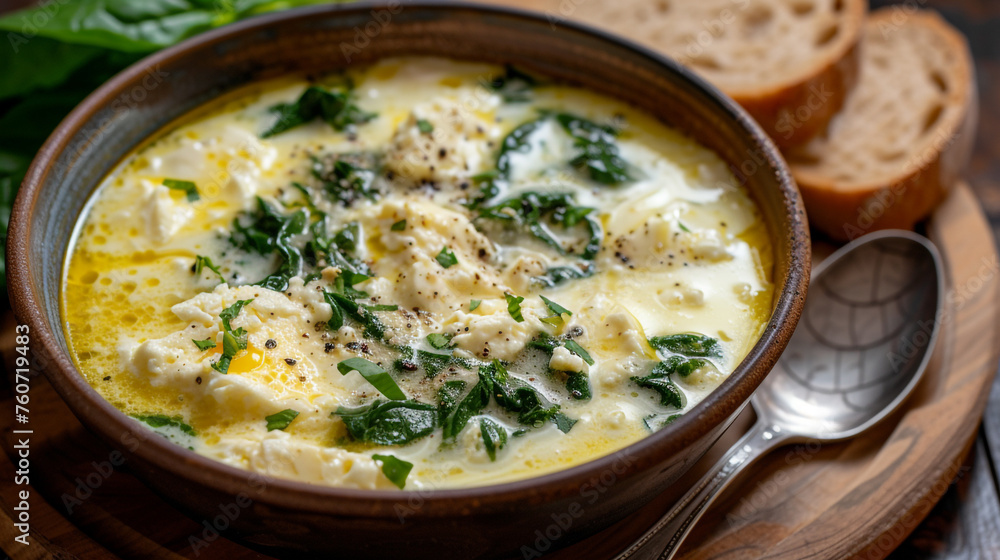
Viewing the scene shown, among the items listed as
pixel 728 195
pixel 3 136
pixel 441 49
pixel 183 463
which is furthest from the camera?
pixel 441 49

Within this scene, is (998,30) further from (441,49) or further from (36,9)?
(36,9)

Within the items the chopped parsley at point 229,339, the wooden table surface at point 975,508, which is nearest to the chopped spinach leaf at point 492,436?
the chopped parsley at point 229,339

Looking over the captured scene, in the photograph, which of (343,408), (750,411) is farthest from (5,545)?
(750,411)

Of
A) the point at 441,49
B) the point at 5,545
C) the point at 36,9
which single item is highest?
the point at 36,9

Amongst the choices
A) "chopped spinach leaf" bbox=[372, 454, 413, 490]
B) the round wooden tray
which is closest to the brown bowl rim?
"chopped spinach leaf" bbox=[372, 454, 413, 490]

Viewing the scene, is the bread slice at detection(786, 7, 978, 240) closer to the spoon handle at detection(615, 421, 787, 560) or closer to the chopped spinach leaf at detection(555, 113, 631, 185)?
the chopped spinach leaf at detection(555, 113, 631, 185)

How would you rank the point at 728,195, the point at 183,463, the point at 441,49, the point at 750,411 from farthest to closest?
the point at 441,49 < the point at 728,195 < the point at 750,411 < the point at 183,463
